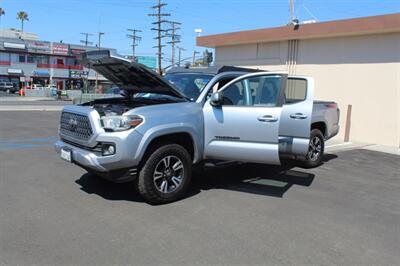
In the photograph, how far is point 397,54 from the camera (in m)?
12.7

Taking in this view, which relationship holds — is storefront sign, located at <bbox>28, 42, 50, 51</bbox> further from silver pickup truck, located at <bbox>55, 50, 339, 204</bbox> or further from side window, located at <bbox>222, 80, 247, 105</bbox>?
side window, located at <bbox>222, 80, 247, 105</bbox>

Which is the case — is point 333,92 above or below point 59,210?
above

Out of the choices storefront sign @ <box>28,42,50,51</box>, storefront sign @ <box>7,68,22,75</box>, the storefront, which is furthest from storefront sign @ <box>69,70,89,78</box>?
storefront sign @ <box>7,68,22,75</box>

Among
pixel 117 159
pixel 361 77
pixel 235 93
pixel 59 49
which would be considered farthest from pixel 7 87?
pixel 117 159

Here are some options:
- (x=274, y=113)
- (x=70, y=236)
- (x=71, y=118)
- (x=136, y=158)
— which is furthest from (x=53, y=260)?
(x=274, y=113)

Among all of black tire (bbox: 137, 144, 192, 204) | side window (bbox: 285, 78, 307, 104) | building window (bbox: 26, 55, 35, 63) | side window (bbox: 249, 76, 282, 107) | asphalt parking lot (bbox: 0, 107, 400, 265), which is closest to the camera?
asphalt parking lot (bbox: 0, 107, 400, 265)

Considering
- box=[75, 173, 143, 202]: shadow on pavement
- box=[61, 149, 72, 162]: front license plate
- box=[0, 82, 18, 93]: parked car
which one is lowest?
box=[75, 173, 143, 202]: shadow on pavement

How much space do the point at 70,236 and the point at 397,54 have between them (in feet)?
39.0

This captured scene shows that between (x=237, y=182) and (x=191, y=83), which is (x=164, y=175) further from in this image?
(x=191, y=83)

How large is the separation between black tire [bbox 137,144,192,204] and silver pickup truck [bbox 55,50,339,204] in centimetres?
1

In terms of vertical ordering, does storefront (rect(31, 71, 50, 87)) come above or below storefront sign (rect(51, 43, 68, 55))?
below

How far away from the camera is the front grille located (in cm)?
558

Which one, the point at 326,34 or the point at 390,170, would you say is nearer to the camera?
the point at 390,170

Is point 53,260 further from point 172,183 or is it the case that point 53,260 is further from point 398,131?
point 398,131
